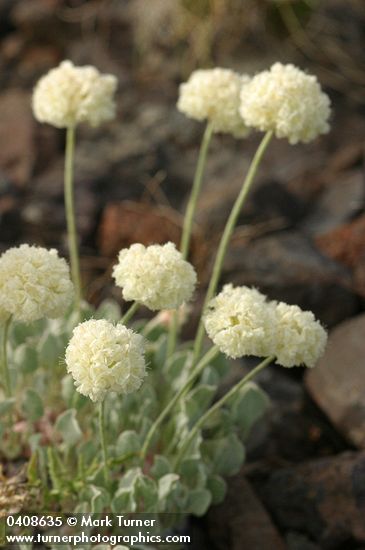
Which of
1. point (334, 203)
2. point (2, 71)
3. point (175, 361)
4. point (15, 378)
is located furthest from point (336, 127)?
point (15, 378)

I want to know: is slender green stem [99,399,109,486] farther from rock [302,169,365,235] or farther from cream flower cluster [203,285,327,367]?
rock [302,169,365,235]

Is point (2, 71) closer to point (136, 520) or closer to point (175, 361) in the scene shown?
point (175, 361)

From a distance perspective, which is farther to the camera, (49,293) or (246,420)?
(246,420)

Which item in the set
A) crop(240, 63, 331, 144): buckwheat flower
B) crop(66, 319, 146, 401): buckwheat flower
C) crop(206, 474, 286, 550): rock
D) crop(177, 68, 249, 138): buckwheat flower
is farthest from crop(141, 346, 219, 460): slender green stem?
crop(177, 68, 249, 138): buckwheat flower

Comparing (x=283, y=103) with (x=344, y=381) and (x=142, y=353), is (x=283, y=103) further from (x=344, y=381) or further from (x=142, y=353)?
(x=344, y=381)

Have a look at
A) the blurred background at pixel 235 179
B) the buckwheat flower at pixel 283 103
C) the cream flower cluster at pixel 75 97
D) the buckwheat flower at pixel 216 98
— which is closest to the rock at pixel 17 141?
the blurred background at pixel 235 179

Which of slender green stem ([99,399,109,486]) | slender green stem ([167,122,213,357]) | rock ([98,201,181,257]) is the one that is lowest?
slender green stem ([99,399,109,486])
